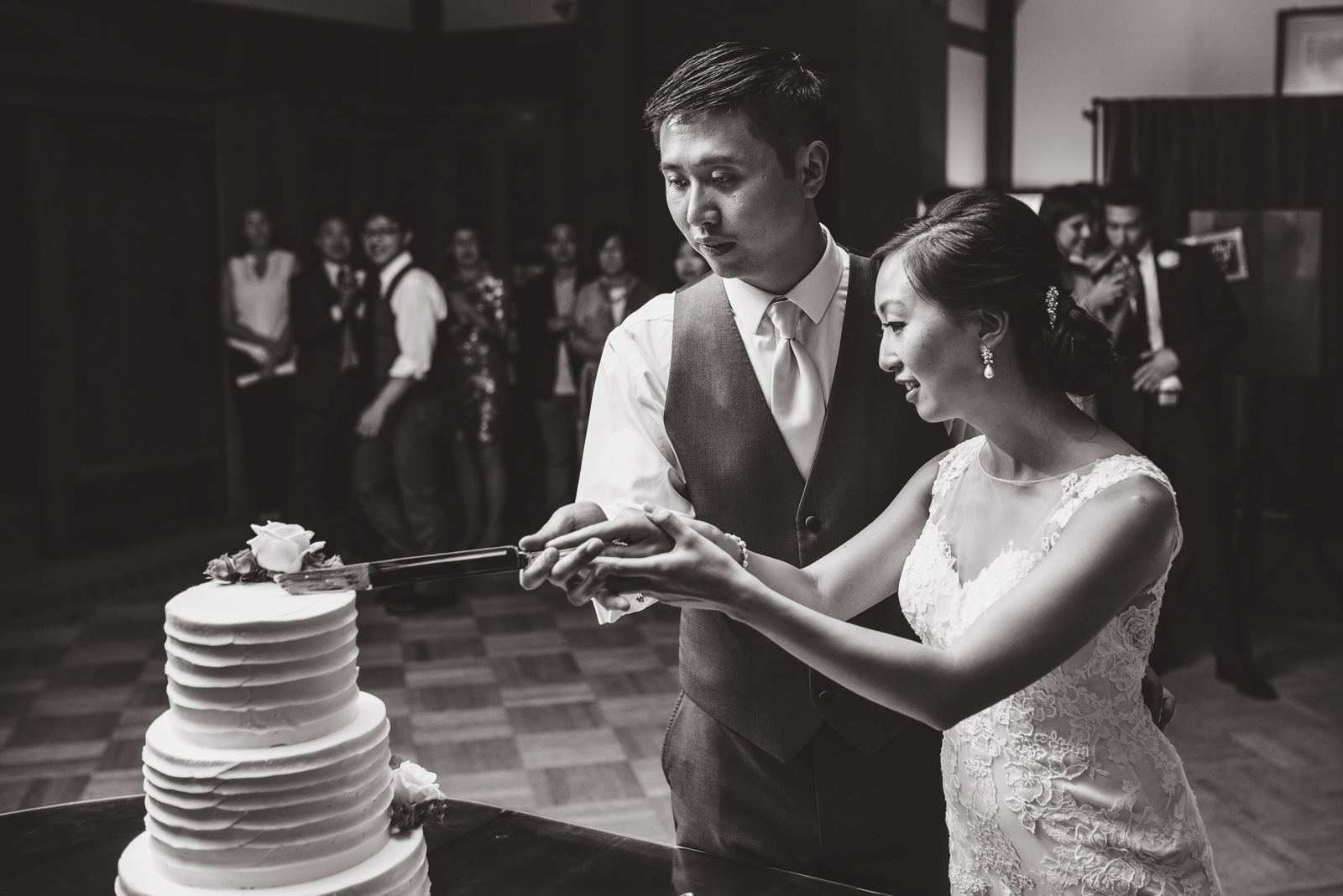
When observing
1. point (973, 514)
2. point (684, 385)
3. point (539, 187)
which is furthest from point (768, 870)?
point (539, 187)

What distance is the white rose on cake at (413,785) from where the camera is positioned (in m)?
1.39

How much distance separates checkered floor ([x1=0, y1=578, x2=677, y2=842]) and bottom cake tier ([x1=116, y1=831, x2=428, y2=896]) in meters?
2.00

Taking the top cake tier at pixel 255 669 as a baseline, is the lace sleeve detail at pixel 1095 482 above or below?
above

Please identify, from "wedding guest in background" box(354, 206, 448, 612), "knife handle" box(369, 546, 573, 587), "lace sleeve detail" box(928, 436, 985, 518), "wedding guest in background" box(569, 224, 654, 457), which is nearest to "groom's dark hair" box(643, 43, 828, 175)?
"lace sleeve detail" box(928, 436, 985, 518)

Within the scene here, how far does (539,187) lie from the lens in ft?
25.1

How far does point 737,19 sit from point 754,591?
5777 millimetres

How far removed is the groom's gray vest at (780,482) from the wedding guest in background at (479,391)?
3.86m

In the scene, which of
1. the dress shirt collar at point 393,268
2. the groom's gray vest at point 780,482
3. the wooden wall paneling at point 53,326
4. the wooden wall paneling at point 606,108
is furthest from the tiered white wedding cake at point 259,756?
the wooden wall paneling at point 606,108

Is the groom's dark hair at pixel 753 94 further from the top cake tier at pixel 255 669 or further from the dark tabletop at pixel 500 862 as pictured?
the dark tabletop at pixel 500 862

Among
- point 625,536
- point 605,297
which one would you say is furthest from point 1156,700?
point 605,297

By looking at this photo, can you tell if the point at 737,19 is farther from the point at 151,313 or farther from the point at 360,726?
the point at 360,726

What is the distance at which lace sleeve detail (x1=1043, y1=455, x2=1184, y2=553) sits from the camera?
4.77ft

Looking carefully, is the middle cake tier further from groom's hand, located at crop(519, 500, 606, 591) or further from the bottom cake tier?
groom's hand, located at crop(519, 500, 606, 591)

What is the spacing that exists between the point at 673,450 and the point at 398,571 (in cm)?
58
